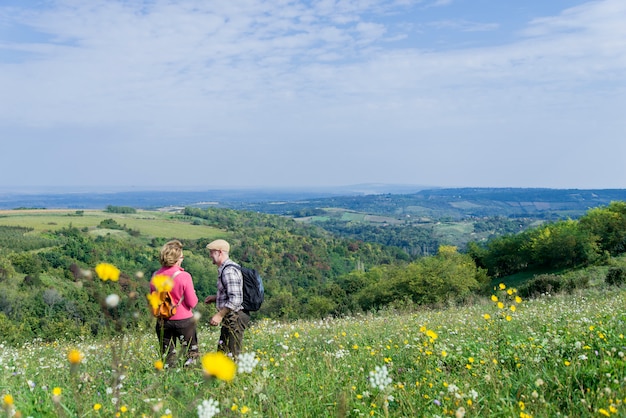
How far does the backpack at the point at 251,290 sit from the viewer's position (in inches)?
224

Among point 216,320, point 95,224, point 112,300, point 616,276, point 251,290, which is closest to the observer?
point 112,300

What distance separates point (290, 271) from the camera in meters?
115

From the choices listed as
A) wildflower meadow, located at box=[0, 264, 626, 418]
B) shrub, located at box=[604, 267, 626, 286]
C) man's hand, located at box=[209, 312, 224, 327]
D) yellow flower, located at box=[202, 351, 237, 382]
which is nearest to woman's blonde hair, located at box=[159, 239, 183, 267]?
man's hand, located at box=[209, 312, 224, 327]

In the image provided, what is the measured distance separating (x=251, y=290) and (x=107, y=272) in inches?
142

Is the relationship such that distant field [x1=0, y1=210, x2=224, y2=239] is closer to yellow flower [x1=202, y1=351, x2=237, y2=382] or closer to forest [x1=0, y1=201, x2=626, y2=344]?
forest [x1=0, y1=201, x2=626, y2=344]

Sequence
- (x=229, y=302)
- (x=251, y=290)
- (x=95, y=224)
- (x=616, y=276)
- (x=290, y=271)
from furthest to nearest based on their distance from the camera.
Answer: (x=95, y=224) < (x=290, y=271) < (x=616, y=276) < (x=251, y=290) < (x=229, y=302)

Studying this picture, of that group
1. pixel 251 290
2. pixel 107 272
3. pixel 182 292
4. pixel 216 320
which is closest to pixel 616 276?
pixel 251 290

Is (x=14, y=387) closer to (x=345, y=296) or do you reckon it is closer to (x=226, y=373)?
(x=226, y=373)

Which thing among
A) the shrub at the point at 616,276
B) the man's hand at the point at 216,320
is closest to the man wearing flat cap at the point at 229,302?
the man's hand at the point at 216,320

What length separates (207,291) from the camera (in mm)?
79375

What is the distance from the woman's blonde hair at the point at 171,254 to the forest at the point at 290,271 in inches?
27.2

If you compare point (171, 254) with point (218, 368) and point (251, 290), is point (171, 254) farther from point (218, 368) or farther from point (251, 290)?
point (218, 368)

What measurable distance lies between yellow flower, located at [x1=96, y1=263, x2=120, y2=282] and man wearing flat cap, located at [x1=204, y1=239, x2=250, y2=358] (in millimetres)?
3185

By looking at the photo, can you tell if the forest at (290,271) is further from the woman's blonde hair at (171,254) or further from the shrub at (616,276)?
the woman's blonde hair at (171,254)
